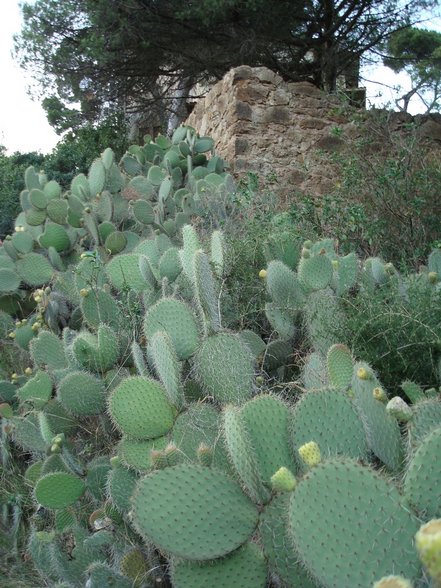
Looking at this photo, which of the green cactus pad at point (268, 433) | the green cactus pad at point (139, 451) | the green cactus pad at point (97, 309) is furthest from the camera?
the green cactus pad at point (97, 309)

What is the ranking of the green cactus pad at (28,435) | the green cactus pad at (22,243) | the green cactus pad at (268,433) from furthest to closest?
the green cactus pad at (22,243) → the green cactus pad at (28,435) → the green cactus pad at (268,433)

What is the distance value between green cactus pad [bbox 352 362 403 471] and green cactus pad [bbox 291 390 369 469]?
23mm

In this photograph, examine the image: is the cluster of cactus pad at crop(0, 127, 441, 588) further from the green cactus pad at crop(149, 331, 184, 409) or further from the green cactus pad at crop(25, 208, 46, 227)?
the green cactus pad at crop(25, 208, 46, 227)

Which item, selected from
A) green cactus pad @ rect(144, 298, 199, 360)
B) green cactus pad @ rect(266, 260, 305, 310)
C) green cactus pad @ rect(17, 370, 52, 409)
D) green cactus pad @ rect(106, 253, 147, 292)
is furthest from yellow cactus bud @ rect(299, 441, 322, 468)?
green cactus pad @ rect(106, 253, 147, 292)

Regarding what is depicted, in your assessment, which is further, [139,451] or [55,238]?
[55,238]

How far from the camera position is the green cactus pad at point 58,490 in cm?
234

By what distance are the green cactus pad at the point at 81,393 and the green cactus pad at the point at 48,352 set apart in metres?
0.50

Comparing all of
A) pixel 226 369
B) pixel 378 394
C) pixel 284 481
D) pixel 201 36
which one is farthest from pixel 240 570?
pixel 201 36

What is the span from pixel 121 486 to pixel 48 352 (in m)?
1.27

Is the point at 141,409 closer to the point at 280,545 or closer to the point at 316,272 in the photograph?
the point at 280,545

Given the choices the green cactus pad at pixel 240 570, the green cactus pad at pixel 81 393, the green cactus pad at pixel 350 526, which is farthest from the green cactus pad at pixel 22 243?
the green cactus pad at pixel 350 526

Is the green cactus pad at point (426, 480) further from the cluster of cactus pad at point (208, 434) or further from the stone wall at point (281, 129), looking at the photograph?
the stone wall at point (281, 129)

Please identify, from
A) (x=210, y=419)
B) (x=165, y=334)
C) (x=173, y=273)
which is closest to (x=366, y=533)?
(x=210, y=419)

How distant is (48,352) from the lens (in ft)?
10.7
